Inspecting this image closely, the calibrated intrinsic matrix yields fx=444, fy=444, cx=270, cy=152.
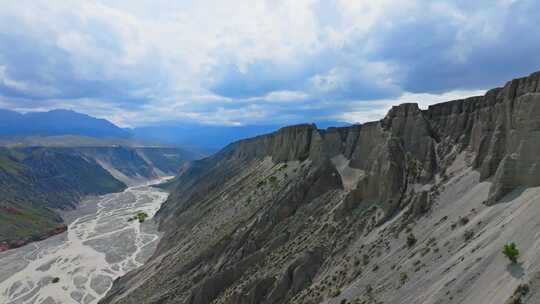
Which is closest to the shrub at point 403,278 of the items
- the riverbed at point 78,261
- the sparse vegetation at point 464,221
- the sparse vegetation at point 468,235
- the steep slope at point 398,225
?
the steep slope at point 398,225

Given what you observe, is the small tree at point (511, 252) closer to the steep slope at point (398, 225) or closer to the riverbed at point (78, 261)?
the steep slope at point (398, 225)

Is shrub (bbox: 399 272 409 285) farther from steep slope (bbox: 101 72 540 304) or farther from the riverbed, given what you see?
the riverbed

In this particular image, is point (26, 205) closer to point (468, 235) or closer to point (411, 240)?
point (411, 240)

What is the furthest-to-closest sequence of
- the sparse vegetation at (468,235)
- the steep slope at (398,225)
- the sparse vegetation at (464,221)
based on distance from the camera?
the sparse vegetation at (464,221)
the sparse vegetation at (468,235)
the steep slope at (398,225)

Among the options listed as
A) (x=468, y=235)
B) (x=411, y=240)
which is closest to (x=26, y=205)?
(x=411, y=240)

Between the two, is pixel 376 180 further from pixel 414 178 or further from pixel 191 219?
pixel 191 219
